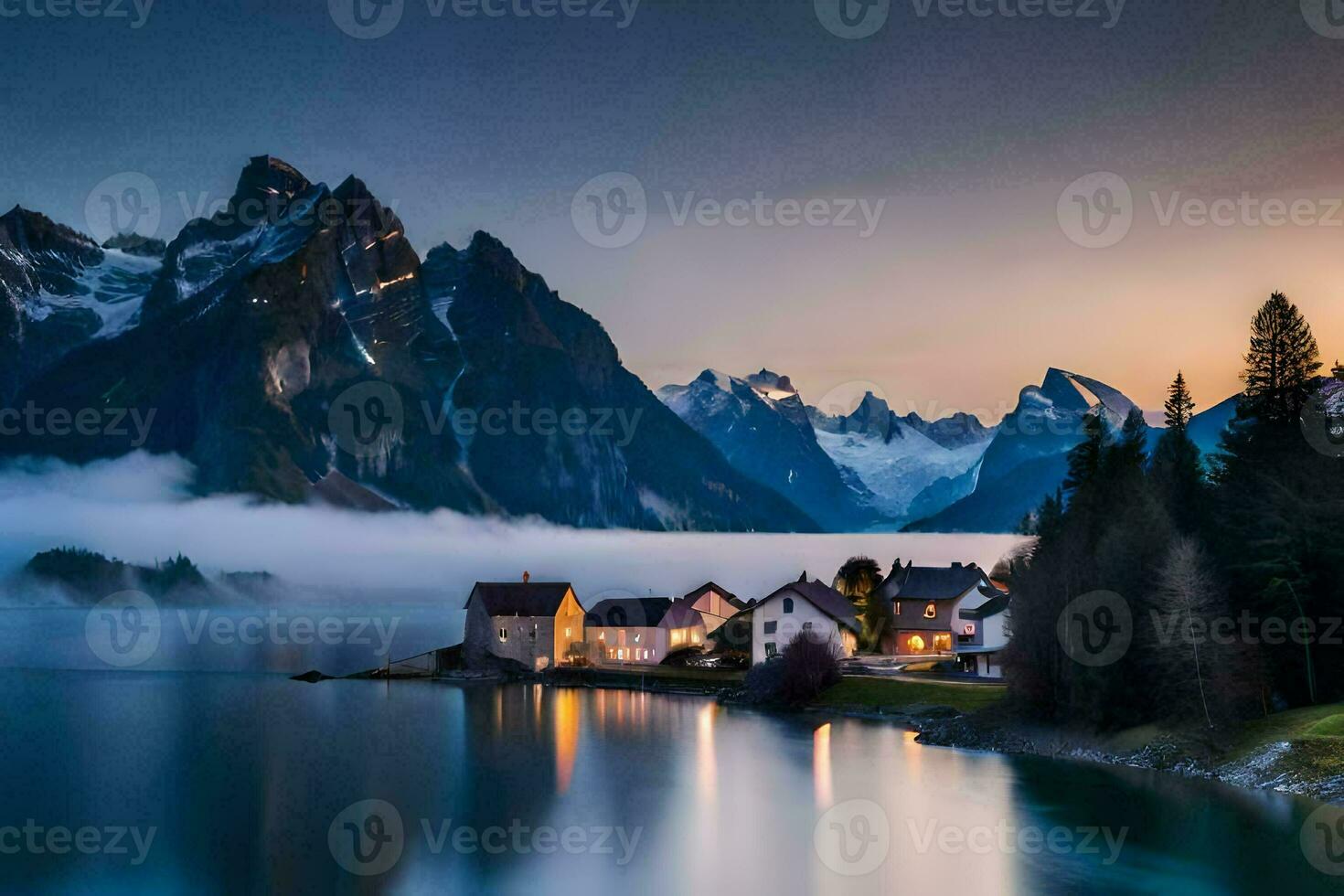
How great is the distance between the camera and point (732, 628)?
4365 inches

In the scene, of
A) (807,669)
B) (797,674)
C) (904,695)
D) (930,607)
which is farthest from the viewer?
(930,607)

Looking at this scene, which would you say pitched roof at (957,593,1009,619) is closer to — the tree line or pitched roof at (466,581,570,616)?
the tree line

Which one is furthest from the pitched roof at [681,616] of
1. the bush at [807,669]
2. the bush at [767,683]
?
the bush at [807,669]

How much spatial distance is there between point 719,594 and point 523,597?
19699 mm

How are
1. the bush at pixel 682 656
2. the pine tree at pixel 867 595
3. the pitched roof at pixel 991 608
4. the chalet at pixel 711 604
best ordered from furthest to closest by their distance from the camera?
the chalet at pixel 711 604, the bush at pixel 682 656, the pine tree at pixel 867 595, the pitched roof at pixel 991 608

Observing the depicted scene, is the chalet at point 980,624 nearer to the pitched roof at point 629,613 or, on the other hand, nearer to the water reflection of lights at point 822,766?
the water reflection of lights at point 822,766

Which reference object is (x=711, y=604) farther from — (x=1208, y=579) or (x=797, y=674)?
(x=1208, y=579)

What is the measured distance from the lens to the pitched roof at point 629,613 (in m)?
116

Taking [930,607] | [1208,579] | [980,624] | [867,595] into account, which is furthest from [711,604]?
[1208,579]

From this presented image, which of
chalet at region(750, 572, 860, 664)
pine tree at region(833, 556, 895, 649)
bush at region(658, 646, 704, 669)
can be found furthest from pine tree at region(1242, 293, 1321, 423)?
bush at region(658, 646, 704, 669)

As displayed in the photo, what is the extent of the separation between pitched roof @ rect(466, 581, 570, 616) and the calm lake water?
35.0 meters

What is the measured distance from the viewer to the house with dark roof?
115000mm

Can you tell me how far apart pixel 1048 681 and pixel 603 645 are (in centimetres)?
6050

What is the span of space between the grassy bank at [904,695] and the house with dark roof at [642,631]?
2888 cm
